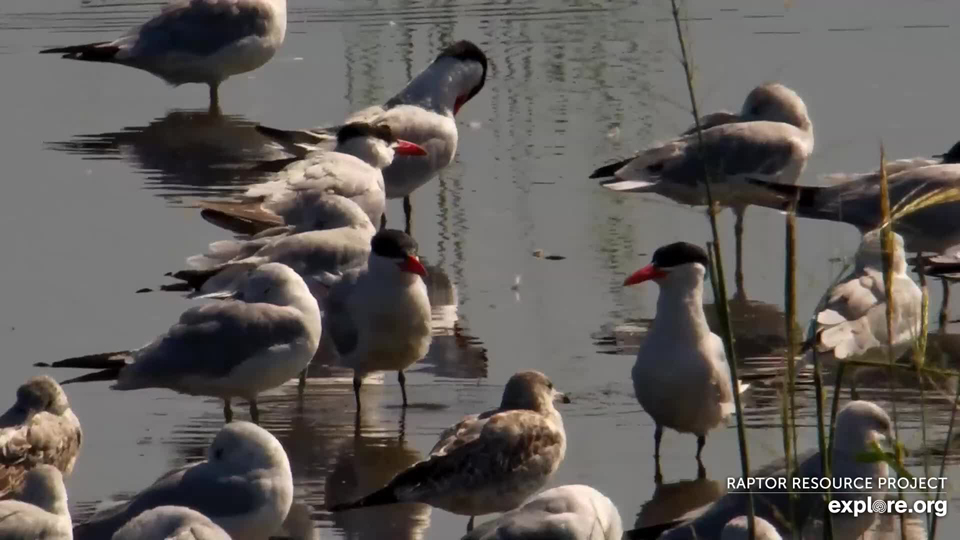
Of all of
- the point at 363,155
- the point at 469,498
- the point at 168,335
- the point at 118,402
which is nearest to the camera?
the point at 469,498

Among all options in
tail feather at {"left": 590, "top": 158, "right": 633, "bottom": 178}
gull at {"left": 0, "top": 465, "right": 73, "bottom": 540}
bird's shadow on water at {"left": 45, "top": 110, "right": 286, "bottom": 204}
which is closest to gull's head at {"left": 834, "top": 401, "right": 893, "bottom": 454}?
gull at {"left": 0, "top": 465, "right": 73, "bottom": 540}

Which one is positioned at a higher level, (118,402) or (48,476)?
(48,476)

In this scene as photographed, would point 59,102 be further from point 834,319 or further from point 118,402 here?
point 834,319

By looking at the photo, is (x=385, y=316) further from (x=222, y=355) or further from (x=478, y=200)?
(x=478, y=200)

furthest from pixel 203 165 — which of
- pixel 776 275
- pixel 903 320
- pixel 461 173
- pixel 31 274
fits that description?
pixel 903 320

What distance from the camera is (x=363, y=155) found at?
32.0ft

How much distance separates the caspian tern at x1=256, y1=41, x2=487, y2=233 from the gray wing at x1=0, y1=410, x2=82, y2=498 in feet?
13.0

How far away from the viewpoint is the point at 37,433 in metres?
6.18

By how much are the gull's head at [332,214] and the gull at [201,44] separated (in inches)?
171

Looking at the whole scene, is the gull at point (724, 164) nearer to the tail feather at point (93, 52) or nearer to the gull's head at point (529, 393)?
the gull's head at point (529, 393)

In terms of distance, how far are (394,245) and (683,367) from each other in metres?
1.39

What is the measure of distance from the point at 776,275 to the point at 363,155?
7.40ft

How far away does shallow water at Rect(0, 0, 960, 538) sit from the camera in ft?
22.4

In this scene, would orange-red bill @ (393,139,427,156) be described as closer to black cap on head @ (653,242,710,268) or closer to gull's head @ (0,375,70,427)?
black cap on head @ (653,242,710,268)
